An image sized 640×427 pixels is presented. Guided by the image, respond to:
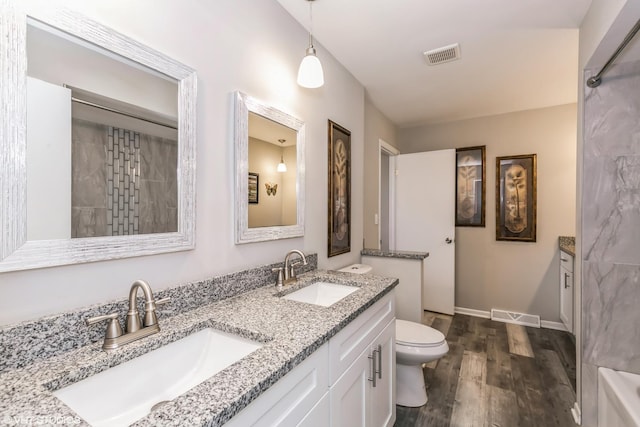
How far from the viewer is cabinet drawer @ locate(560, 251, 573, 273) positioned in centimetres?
275

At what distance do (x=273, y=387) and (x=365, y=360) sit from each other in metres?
0.67

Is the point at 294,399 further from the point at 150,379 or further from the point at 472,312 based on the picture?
the point at 472,312

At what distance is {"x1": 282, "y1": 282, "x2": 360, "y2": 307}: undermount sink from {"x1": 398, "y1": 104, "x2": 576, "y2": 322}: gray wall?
99.5 inches

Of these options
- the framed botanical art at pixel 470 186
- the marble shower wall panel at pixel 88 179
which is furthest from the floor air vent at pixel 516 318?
the marble shower wall panel at pixel 88 179

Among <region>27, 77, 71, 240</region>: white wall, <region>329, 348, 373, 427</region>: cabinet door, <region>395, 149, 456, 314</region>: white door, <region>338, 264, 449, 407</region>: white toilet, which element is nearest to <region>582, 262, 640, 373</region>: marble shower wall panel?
<region>338, 264, 449, 407</region>: white toilet

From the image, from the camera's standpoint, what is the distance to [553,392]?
6.64 ft

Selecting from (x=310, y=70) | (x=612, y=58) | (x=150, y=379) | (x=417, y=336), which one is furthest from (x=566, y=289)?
(x=150, y=379)

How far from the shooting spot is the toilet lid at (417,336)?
1.87 meters

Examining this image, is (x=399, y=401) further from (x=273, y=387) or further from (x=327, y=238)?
(x=273, y=387)

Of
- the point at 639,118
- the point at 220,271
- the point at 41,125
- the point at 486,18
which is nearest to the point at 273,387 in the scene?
the point at 220,271

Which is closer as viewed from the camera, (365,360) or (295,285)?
(365,360)

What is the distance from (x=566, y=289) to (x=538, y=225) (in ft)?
2.26

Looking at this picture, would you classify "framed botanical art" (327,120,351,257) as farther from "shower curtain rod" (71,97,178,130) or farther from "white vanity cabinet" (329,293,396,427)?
"shower curtain rod" (71,97,178,130)

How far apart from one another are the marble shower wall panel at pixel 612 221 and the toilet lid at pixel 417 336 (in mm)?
827
